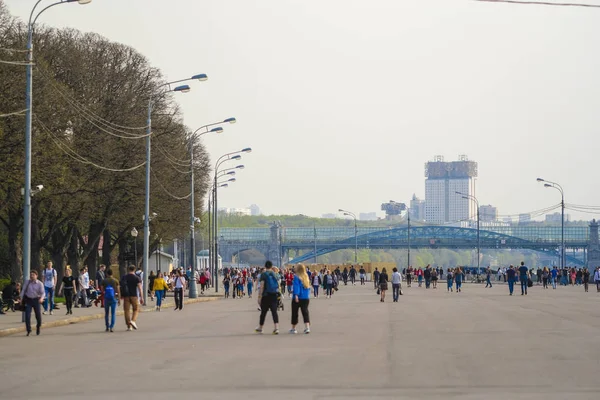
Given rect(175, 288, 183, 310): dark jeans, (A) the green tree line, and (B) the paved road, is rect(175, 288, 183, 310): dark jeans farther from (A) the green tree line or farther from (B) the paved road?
(B) the paved road

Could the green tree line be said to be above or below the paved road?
above

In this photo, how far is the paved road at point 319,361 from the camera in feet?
48.0

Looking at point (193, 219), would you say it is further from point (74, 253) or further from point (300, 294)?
point (300, 294)

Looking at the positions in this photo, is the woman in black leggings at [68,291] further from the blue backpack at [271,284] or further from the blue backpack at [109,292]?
the blue backpack at [271,284]

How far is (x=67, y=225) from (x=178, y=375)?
4732 centimetres

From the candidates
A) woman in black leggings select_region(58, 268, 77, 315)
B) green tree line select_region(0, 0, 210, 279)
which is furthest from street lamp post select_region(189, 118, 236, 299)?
woman in black leggings select_region(58, 268, 77, 315)

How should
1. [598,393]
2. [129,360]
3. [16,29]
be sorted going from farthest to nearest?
[16,29]
[129,360]
[598,393]

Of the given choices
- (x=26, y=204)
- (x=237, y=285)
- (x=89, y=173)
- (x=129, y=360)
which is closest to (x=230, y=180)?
(x=237, y=285)

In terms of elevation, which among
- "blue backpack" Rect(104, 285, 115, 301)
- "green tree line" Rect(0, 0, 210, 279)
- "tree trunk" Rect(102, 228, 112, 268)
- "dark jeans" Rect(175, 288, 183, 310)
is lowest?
"dark jeans" Rect(175, 288, 183, 310)

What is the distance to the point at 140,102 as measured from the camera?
203 ft

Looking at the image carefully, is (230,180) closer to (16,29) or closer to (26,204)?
(16,29)

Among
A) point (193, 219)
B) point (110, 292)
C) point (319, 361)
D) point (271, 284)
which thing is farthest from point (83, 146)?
point (319, 361)

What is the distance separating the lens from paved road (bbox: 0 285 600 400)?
14625 mm

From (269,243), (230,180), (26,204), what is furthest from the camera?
(269,243)
